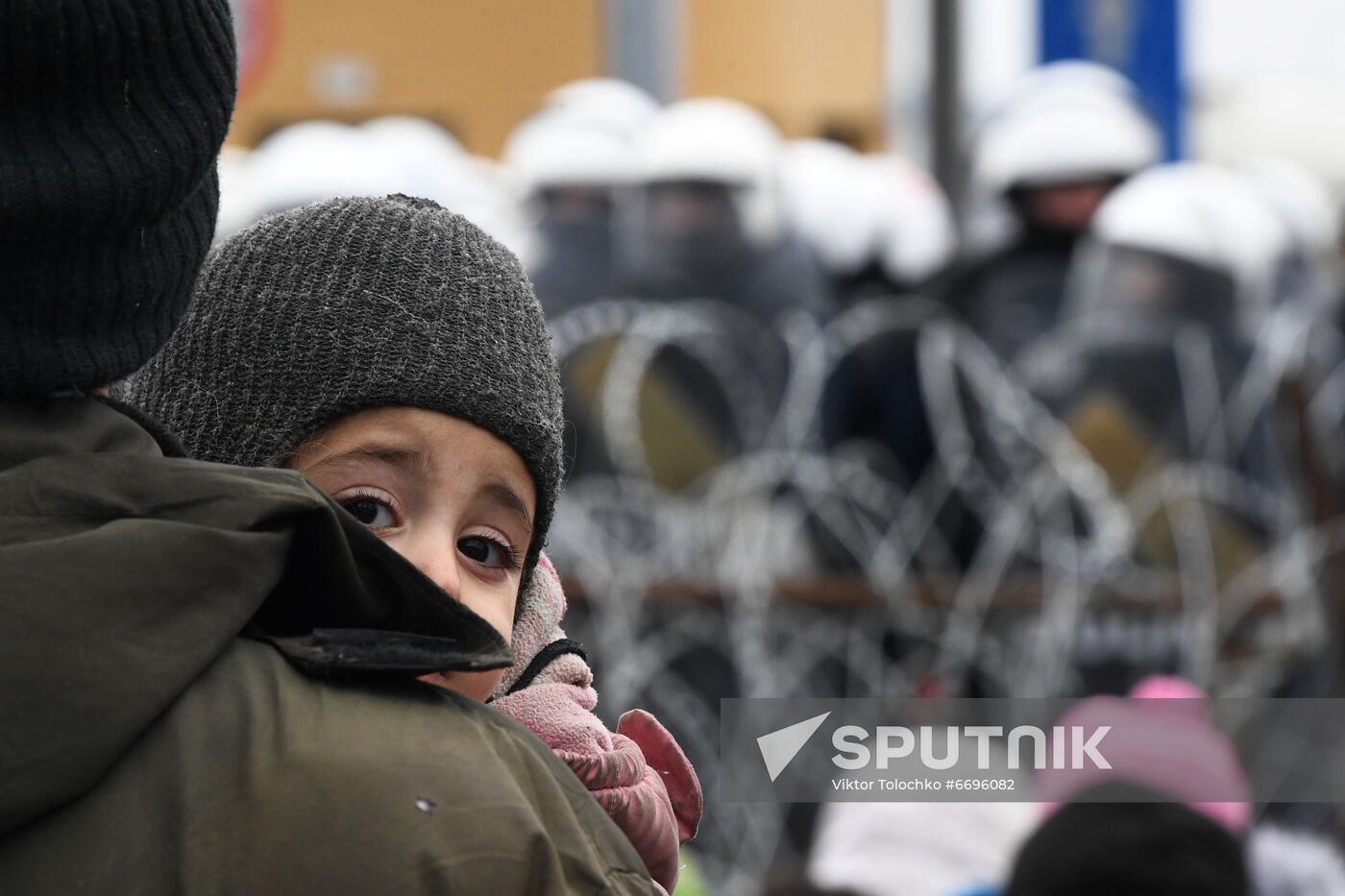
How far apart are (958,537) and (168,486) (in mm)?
5162

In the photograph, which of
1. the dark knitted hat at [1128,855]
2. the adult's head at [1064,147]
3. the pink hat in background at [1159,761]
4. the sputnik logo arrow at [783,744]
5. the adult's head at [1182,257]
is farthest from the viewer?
the adult's head at [1064,147]

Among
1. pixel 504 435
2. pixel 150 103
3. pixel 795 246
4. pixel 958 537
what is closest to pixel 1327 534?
pixel 958 537

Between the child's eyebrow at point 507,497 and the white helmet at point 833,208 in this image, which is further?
the white helmet at point 833,208

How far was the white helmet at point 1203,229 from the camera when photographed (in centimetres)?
643

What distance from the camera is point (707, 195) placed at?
674 centimetres

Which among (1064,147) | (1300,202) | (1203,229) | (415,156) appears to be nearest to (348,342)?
(1203,229)

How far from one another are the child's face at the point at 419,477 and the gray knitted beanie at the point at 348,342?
0.01 meters

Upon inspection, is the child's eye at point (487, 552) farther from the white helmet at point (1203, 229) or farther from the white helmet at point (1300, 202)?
the white helmet at point (1300, 202)

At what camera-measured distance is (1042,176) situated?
7.01 metres

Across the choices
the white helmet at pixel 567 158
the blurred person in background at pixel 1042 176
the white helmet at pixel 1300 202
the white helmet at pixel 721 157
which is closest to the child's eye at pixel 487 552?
the blurred person in background at pixel 1042 176

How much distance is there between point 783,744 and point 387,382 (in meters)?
0.96

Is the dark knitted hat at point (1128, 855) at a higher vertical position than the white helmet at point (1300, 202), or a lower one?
higher

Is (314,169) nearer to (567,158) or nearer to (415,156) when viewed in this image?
(415,156)

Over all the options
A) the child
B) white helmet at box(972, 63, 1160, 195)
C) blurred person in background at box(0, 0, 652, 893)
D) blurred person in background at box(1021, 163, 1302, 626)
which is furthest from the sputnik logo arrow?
white helmet at box(972, 63, 1160, 195)
